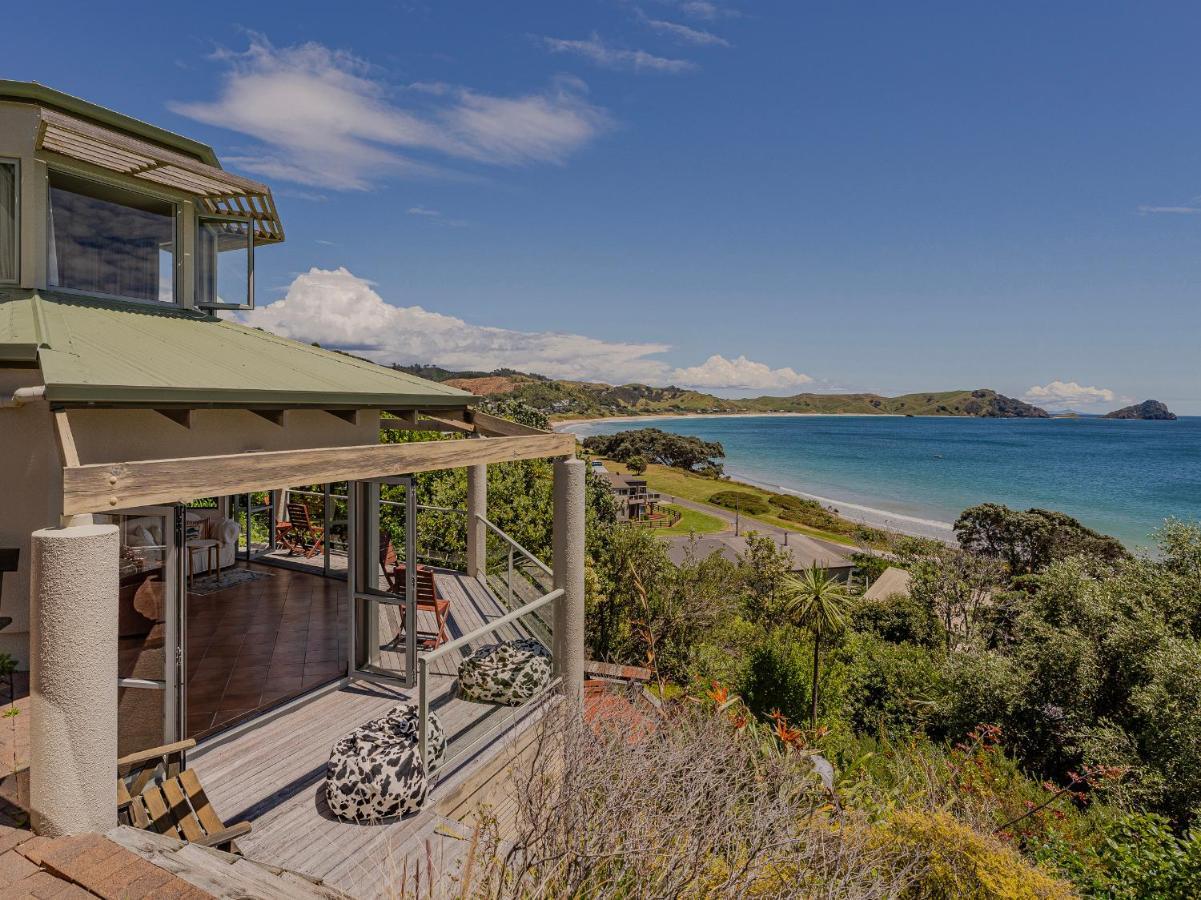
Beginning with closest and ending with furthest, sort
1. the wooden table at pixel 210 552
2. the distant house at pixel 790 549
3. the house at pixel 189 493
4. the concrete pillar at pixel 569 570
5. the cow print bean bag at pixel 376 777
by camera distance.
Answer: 1. the house at pixel 189 493
2. the cow print bean bag at pixel 376 777
3. the concrete pillar at pixel 569 570
4. the wooden table at pixel 210 552
5. the distant house at pixel 790 549

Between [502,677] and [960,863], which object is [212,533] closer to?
[502,677]

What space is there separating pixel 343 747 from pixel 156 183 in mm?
6751

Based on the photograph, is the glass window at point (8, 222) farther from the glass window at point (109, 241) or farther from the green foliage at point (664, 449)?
the green foliage at point (664, 449)

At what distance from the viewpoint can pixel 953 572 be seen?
81.6 ft

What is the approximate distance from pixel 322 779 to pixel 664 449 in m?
90.0

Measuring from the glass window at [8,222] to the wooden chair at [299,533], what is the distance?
667 centimetres

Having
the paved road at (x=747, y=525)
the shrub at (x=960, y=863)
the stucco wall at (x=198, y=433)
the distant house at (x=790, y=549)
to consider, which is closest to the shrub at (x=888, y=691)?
the shrub at (x=960, y=863)

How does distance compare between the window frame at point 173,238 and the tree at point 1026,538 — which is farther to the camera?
the tree at point 1026,538

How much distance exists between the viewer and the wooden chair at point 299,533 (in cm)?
1226

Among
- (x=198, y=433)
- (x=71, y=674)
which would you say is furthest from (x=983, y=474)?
(x=71, y=674)

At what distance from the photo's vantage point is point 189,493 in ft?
12.4

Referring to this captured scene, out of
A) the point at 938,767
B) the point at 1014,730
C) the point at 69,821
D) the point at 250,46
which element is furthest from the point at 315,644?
the point at 1014,730

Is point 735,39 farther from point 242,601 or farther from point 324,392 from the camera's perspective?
point 242,601

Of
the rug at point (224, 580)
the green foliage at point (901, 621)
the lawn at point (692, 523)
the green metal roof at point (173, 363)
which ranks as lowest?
the lawn at point (692, 523)
